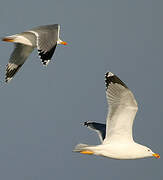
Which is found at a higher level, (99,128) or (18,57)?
(18,57)

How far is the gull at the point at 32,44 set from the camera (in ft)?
32.6

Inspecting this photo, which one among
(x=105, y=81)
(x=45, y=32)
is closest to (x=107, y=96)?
(x=105, y=81)

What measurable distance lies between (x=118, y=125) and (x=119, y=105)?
1.08 feet

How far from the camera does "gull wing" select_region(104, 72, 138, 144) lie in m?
8.86

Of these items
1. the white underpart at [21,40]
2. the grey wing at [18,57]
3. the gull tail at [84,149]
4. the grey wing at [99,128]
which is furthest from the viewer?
the grey wing at [18,57]

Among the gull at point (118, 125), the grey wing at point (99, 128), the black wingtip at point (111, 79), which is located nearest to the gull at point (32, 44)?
the black wingtip at point (111, 79)

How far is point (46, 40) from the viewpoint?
10266mm

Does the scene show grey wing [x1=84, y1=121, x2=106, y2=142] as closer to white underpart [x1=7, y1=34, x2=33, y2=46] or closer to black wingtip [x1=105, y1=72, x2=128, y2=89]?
black wingtip [x1=105, y1=72, x2=128, y2=89]

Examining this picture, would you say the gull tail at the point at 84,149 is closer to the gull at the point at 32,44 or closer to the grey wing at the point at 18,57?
the gull at the point at 32,44

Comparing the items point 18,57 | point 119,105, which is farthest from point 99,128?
point 18,57

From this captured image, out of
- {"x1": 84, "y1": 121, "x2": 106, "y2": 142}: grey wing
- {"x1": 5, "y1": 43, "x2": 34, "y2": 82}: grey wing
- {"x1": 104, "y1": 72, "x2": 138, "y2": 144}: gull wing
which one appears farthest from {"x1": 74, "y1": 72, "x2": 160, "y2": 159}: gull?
{"x1": 5, "y1": 43, "x2": 34, "y2": 82}: grey wing

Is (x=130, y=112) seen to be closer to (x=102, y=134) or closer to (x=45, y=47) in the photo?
(x=102, y=134)

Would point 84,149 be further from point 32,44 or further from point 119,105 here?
point 32,44

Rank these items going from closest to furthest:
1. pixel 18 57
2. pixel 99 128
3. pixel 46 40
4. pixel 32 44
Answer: pixel 99 128, pixel 46 40, pixel 32 44, pixel 18 57
